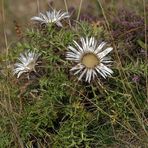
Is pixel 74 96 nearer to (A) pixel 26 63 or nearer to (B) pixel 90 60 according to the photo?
(B) pixel 90 60

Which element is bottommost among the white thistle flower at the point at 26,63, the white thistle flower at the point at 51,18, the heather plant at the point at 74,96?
the heather plant at the point at 74,96

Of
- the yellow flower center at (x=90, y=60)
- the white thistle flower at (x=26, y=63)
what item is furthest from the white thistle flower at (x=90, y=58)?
the white thistle flower at (x=26, y=63)

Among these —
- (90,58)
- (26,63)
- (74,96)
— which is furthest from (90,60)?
(26,63)

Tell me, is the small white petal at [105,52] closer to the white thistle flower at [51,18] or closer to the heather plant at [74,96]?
the heather plant at [74,96]

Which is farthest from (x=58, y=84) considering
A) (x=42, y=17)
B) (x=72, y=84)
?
(x=42, y=17)

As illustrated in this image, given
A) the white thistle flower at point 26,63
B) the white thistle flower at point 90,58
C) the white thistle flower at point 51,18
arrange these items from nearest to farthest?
1. the white thistle flower at point 90,58
2. the white thistle flower at point 26,63
3. the white thistle flower at point 51,18

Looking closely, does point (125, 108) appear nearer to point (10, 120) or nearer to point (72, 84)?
point (72, 84)

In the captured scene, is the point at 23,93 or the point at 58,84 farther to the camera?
the point at 23,93

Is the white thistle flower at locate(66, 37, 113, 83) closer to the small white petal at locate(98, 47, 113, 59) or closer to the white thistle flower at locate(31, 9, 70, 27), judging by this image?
the small white petal at locate(98, 47, 113, 59)
